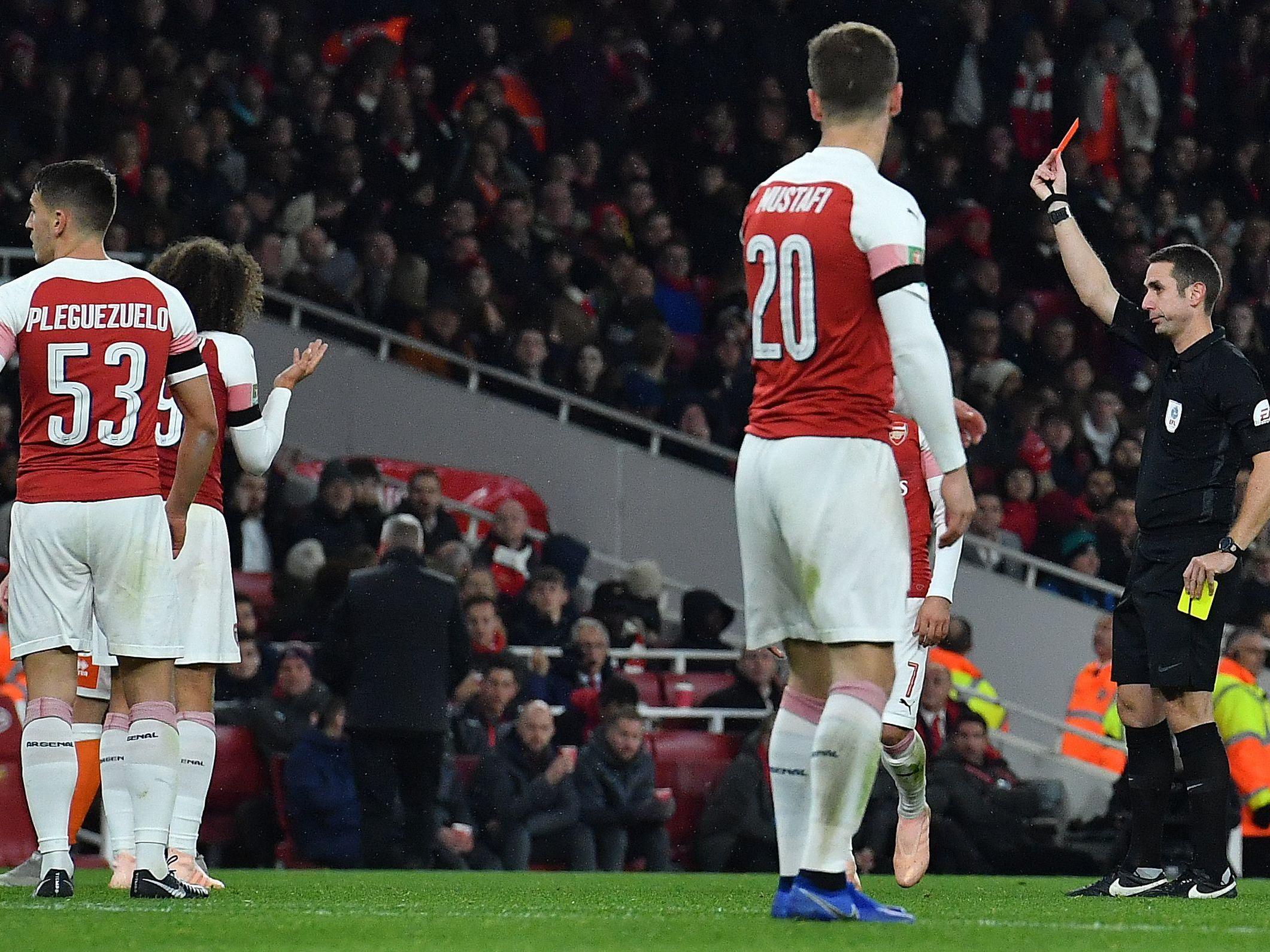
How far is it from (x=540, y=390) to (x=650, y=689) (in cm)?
301

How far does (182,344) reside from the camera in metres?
6.30

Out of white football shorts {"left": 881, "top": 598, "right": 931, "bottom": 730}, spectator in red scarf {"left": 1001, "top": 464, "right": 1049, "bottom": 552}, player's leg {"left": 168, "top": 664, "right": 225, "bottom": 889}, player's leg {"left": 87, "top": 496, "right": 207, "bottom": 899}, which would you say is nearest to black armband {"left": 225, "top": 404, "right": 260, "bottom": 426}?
player's leg {"left": 87, "top": 496, "right": 207, "bottom": 899}

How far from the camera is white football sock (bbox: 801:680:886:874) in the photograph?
16.5ft

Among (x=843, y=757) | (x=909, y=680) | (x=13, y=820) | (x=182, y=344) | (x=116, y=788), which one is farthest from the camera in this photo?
(x=13, y=820)

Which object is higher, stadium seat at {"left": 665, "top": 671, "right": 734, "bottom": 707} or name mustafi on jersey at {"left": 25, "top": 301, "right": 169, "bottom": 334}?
name mustafi on jersey at {"left": 25, "top": 301, "right": 169, "bottom": 334}

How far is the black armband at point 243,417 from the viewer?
688cm

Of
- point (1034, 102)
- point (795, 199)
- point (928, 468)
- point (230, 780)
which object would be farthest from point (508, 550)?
point (795, 199)

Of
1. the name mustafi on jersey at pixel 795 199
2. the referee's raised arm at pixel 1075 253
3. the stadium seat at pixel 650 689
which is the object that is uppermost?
the referee's raised arm at pixel 1075 253

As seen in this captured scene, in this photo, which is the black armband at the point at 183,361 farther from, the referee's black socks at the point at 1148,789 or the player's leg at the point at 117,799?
the referee's black socks at the point at 1148,789

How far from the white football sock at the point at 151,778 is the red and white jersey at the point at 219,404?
2.88 ft

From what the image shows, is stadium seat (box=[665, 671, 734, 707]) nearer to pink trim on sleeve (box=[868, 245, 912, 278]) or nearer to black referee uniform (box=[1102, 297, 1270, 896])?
black referee uniform (box=[1102, 297, 1270, 896])

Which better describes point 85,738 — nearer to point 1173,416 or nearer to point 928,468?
point 928,468

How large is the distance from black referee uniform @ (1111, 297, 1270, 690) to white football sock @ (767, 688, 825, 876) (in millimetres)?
2388

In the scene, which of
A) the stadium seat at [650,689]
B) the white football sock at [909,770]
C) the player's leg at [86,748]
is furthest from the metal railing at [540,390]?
the player's leg at [86,748]
